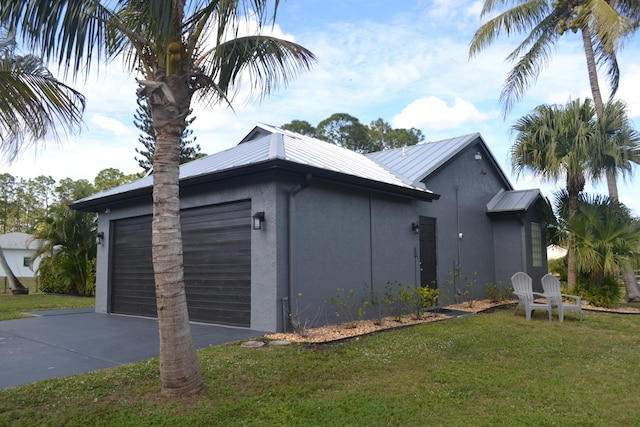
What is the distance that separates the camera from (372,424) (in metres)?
4.28

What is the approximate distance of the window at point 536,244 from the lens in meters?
14.9

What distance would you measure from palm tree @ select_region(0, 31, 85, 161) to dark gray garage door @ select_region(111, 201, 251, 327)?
3809 millimetres

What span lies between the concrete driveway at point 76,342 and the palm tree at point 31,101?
2.97 metres

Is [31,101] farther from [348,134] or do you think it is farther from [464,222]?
[348,134]

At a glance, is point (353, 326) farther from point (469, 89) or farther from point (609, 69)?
point (609, 69)

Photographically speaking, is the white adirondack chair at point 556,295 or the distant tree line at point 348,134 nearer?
the white adirondack chair at point 556,295

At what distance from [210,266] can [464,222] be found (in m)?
7.70

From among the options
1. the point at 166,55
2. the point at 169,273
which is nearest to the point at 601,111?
the point at 166,55

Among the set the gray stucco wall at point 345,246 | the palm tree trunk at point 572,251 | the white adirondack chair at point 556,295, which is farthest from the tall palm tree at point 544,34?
the gray stucco wall at point 345,246

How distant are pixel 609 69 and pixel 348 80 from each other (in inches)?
403

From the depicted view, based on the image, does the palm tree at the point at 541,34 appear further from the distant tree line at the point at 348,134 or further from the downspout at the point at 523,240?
the distant tree line at the point at 348,134

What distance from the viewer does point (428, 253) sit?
12219mm

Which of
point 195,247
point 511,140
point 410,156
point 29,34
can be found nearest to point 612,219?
point 511,140

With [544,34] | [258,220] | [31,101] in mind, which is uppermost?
[544,34]
